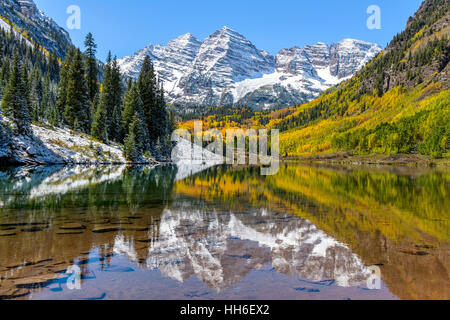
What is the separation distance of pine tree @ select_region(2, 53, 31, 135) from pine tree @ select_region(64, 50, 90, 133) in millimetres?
17793

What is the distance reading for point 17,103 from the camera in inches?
2240

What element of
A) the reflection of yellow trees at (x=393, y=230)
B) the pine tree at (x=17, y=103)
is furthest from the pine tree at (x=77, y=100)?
the reflection of yellow trees at (x=393, y=230)

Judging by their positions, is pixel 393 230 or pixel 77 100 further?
pixel 77 100

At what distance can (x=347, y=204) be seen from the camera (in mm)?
21750

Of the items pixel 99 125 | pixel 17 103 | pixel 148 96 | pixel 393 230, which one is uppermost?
pixel 148 96

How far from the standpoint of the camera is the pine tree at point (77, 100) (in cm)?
7856

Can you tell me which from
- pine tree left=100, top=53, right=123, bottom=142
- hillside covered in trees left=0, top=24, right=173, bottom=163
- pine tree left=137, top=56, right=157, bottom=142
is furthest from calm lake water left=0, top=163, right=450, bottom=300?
pine tree left=137, top=56, right=157, bottom=142

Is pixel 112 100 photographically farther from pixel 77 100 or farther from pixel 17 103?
pixel 17 103

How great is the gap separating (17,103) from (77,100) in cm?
2303

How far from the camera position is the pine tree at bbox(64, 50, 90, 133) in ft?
258

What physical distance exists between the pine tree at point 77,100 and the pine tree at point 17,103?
17.8 metres

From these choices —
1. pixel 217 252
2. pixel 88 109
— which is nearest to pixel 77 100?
pixel 88 109

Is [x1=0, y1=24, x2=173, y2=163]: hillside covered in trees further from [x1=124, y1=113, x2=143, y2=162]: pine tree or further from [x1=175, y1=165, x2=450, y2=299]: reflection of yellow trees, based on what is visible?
[x1=175, y1=165, x2=450, y2=299]: reflection of yellow trees
